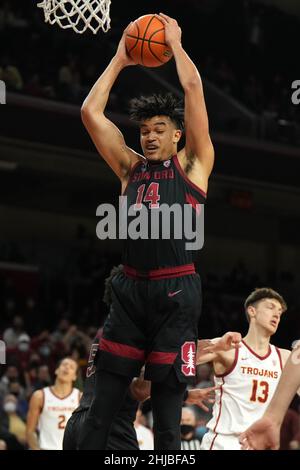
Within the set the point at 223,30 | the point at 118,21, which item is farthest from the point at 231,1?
the point at 118,21

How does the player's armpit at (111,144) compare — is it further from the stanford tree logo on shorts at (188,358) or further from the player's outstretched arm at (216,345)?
the player's outstretched arm at (216,345)

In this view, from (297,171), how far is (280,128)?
103cm

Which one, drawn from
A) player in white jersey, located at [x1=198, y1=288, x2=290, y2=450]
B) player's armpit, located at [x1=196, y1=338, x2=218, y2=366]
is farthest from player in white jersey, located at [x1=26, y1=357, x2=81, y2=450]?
player's armpit, located at [x1=196, y1=338, x2=218, y2=366]

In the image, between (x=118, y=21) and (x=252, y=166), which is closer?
(x=252, y=166)

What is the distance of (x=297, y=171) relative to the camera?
19.0 meters

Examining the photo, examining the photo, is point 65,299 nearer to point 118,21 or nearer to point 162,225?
point 118,21

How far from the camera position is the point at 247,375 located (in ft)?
23.9

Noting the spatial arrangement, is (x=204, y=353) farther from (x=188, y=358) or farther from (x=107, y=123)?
(x=107, y=123)

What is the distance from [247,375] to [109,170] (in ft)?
42.5

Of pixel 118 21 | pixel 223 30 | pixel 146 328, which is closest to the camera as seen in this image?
pixel 146 328

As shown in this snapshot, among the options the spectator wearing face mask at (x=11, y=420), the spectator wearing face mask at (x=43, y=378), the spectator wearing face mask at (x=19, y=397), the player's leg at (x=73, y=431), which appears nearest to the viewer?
the player's leg at (x=73, y=431)

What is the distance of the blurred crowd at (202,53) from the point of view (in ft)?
56.6

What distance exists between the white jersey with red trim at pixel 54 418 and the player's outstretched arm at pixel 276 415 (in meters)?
6.53

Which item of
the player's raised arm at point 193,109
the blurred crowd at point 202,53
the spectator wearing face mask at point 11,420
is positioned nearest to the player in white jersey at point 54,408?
the spectator wearing face mask at point 11,420
